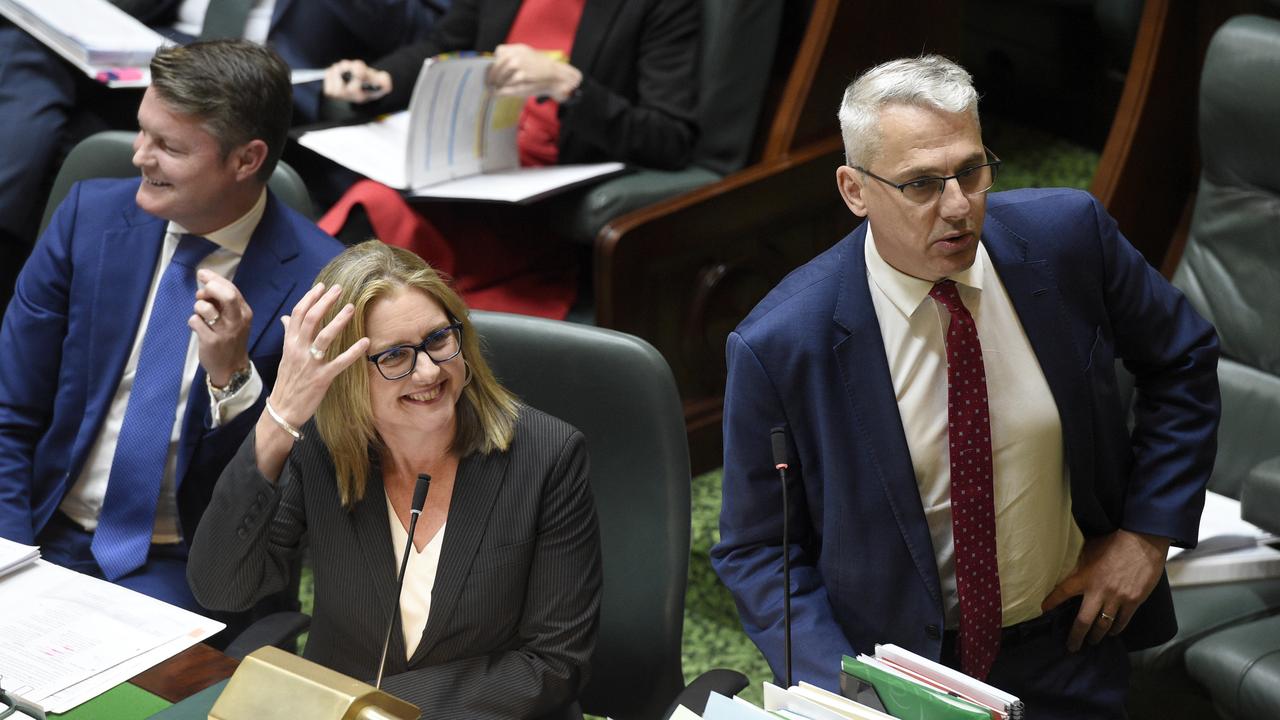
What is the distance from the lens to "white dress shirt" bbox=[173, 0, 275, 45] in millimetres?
3516

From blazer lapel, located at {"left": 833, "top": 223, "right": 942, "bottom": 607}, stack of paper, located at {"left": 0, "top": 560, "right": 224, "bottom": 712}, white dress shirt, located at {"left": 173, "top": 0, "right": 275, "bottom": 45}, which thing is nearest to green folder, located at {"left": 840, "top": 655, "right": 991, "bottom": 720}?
blazer lapel, located at {"left": 833, "top": 223, "right": 942, "bottom": 607}

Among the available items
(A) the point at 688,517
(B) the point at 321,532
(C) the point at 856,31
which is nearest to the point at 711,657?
(A) the point at 688,517

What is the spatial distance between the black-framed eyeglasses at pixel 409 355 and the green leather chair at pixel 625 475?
248mm

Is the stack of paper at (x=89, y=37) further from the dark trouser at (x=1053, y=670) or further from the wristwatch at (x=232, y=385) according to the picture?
the dark trouser at (x=1053, y=670)

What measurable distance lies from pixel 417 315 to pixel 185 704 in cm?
53

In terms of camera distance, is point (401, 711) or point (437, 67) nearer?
point (401, 711)

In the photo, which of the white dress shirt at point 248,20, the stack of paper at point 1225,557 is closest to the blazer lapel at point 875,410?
the stack of paper at point 1225,557

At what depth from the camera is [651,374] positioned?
76.5 inches

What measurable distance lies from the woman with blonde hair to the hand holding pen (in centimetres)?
150

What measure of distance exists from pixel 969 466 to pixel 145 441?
1.26 m

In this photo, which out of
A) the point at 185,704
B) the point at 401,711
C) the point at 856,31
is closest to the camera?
the point at 401,711

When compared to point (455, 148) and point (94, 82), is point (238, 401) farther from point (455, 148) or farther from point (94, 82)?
point (94, 82)

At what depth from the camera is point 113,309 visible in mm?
2285

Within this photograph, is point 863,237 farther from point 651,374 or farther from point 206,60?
point 206,60
